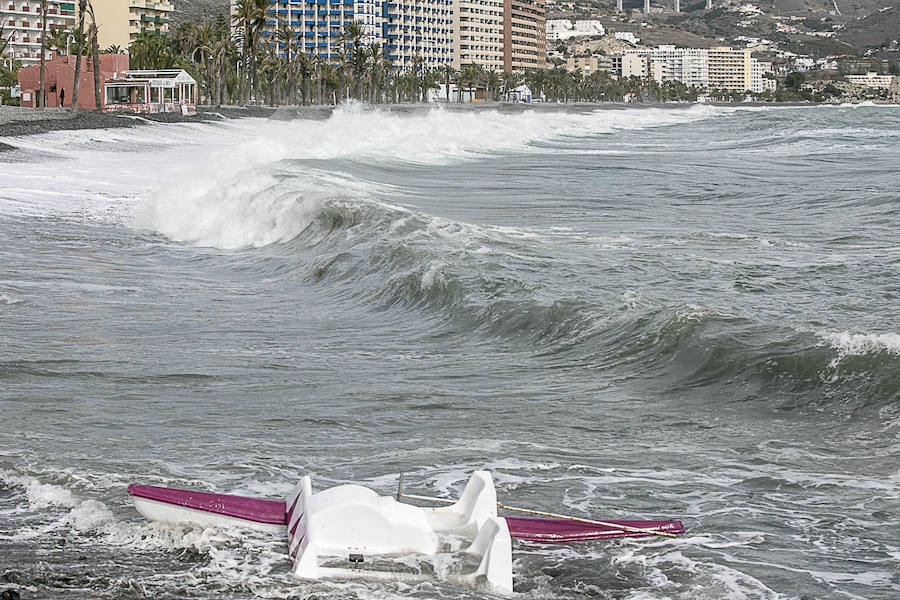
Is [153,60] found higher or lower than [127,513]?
higher

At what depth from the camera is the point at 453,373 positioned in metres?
8.96

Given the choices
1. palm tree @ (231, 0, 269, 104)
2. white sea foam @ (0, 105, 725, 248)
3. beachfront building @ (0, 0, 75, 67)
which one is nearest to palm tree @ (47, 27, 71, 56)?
beachfront building @ (0, 0, 75, 67)

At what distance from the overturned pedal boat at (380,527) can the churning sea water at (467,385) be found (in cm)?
10

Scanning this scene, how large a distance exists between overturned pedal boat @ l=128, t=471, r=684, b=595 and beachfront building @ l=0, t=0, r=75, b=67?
135m

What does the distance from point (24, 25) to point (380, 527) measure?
142 meters

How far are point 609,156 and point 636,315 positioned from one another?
101ft

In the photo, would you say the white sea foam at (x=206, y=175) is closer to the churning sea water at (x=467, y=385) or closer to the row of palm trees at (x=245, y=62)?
the churning sea water at (x=467, y=385)

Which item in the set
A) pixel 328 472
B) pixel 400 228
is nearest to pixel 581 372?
pixel 328 472

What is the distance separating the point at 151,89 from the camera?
311 feet

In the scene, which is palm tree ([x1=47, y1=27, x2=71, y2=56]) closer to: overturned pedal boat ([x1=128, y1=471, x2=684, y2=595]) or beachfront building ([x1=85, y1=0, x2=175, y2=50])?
beachfront building ([x1=85, y1=0, x2=175, y2=50])

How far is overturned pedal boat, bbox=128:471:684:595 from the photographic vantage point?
491 cm

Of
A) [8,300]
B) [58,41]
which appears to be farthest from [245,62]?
[8,300]

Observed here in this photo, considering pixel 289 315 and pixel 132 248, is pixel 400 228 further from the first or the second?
pixel 289 315

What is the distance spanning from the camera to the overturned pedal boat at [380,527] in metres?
4.91
